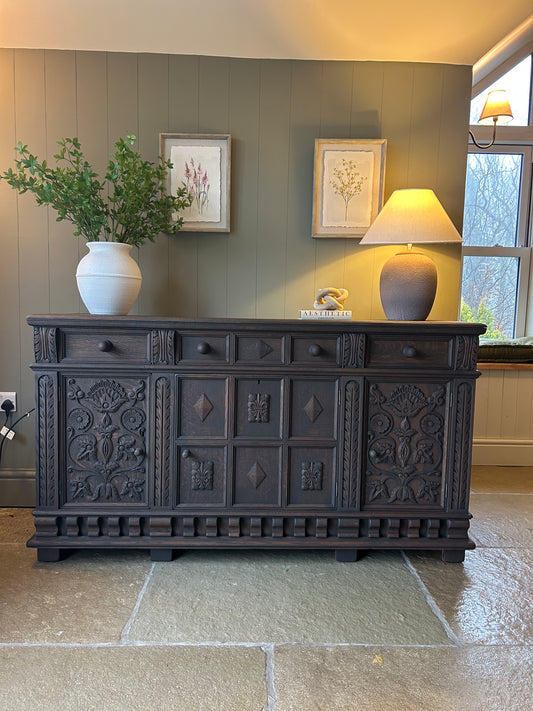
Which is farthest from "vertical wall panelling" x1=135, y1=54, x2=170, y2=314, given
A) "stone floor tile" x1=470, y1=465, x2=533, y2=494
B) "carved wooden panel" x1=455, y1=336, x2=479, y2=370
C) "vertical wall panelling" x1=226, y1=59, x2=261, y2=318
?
"stone floor tile" x1=470, y1=465, x2=533, y2=494

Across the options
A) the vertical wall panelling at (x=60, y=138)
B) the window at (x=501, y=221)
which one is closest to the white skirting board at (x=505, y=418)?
the window at (x=501, y=221)

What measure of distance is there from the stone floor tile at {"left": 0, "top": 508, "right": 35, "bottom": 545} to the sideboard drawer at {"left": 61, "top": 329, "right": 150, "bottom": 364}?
2.78 ft

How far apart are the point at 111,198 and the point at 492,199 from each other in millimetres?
2645

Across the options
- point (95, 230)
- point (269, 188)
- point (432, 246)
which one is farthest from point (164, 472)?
point (432, 246)

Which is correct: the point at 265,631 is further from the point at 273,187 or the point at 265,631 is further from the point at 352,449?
the point at 273,187

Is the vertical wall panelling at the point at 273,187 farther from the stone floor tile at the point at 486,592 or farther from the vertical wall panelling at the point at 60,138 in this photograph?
the stone floor tile at the point at 486,592

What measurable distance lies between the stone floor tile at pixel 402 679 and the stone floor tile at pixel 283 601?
62mm

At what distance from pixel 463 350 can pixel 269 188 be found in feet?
3.75

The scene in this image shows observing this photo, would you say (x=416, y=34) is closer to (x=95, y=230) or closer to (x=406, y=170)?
(x=406, y=170)

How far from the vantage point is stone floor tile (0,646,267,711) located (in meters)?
1.13

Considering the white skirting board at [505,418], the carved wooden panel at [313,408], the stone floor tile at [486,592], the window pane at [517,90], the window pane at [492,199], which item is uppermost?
the window pane at [517,90]

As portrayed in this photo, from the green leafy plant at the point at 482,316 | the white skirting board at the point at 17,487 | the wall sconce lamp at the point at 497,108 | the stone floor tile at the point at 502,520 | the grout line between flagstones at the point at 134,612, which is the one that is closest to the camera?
the grout line between flagstones at the point at 134,612

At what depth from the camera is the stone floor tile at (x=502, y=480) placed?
266 centimetres

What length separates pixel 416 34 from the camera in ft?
6.71
